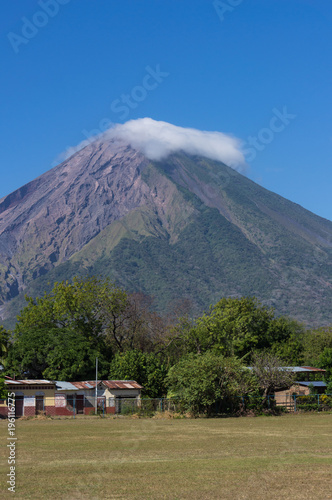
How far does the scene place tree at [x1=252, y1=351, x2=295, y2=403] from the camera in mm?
58719

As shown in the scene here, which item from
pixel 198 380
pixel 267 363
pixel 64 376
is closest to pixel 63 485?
pixel 198 380

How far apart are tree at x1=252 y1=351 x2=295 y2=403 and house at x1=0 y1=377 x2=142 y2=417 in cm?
1210

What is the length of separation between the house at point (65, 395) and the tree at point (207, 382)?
303 inches

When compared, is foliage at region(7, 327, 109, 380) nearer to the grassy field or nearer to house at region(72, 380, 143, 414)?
house at region(72, 380, 143, 414)

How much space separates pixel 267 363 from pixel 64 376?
79.6 feet

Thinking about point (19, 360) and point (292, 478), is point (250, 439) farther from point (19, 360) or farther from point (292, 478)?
point (19, 360)

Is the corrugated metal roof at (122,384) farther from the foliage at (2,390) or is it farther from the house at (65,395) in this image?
the foliage at (2,390)

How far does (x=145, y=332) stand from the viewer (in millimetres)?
96125

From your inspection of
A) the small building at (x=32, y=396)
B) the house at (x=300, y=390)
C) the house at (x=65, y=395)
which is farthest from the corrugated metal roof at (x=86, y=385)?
the house at (x=300, y=390)

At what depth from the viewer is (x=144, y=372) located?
70.8 metres

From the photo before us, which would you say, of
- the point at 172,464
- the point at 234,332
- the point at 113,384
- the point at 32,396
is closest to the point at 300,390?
the point at 234,332

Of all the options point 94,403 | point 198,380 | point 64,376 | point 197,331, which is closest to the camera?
point 198,380

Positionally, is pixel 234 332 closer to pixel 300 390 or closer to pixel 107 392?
pixel 300 390

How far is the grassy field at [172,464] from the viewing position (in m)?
18.6
